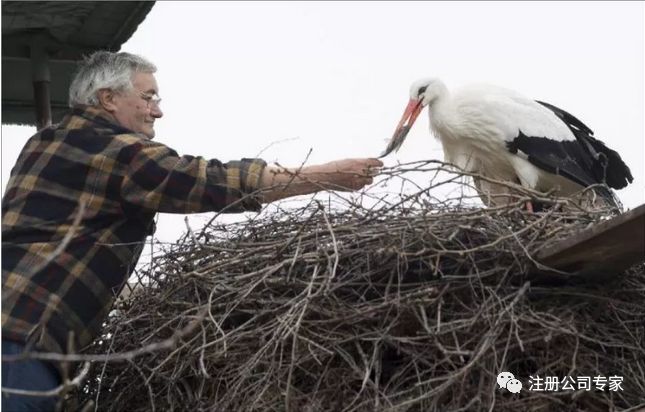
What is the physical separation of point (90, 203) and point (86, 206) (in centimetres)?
1

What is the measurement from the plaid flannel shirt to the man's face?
6.7 inches

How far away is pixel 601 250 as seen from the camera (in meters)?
3.16

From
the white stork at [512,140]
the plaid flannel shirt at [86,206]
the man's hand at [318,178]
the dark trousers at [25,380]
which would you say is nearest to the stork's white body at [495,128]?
the white stork at [512,140]

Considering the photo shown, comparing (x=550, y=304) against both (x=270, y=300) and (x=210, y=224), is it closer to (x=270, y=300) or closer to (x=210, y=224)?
(x=270, y=300)

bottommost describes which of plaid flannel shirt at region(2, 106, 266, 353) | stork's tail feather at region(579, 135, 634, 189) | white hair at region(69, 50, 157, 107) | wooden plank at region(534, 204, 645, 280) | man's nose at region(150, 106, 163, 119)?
wooden plank at region(534, 204, 645, 280)

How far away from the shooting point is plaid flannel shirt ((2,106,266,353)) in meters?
3.29

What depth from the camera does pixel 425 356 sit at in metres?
3.23

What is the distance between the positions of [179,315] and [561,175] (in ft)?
7.38

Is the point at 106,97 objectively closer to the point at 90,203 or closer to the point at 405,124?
the point at 90,203

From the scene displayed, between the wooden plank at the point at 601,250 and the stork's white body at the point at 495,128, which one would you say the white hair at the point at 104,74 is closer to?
the wooden plank at the point at 601,250

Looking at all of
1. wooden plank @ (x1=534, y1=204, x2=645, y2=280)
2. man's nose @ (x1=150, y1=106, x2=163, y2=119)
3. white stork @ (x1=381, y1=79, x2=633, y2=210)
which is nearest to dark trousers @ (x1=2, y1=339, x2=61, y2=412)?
man's nose @ (x1=150, y1=106, x2=163, y2=119)

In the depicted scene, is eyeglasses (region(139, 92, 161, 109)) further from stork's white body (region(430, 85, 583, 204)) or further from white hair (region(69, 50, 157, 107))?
stork's white body (region(430, 85, 583, 204))

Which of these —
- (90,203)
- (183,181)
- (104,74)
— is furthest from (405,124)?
(90,203)

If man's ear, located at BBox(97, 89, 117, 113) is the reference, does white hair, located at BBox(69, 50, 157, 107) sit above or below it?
above
